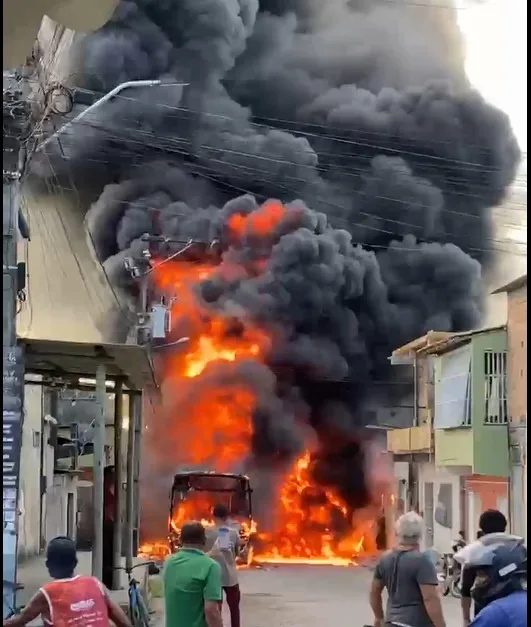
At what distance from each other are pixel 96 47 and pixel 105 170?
5.12 m

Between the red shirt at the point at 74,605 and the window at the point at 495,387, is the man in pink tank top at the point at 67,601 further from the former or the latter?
the window at the point at 495,387

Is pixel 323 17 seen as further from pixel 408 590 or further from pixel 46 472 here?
pixel 408 590

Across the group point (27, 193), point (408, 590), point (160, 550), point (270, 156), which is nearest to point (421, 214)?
point (270, 156)

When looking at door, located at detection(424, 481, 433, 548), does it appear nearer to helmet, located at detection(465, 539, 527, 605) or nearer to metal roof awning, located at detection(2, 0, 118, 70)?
metal roof awning, located at detection(2, 0, 118, 70)

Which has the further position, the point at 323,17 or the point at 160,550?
the point at 323,17

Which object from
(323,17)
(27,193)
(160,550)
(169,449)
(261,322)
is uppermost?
(323,17)

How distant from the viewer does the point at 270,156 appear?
4356 cm

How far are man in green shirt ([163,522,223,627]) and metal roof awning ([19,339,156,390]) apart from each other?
459 centimetres

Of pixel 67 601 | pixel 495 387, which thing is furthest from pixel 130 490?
pixel 67 601

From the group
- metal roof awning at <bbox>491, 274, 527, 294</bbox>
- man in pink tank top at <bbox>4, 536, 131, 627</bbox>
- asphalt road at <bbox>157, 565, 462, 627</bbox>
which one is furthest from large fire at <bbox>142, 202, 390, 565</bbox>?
man in pink tank top at <bbox>4, 536, 131, 627</bbox>

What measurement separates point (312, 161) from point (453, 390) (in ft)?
79.1

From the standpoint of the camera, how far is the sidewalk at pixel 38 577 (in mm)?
10945

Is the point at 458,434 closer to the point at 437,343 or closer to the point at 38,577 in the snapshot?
the point at 437,343

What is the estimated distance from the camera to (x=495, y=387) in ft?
65.4
